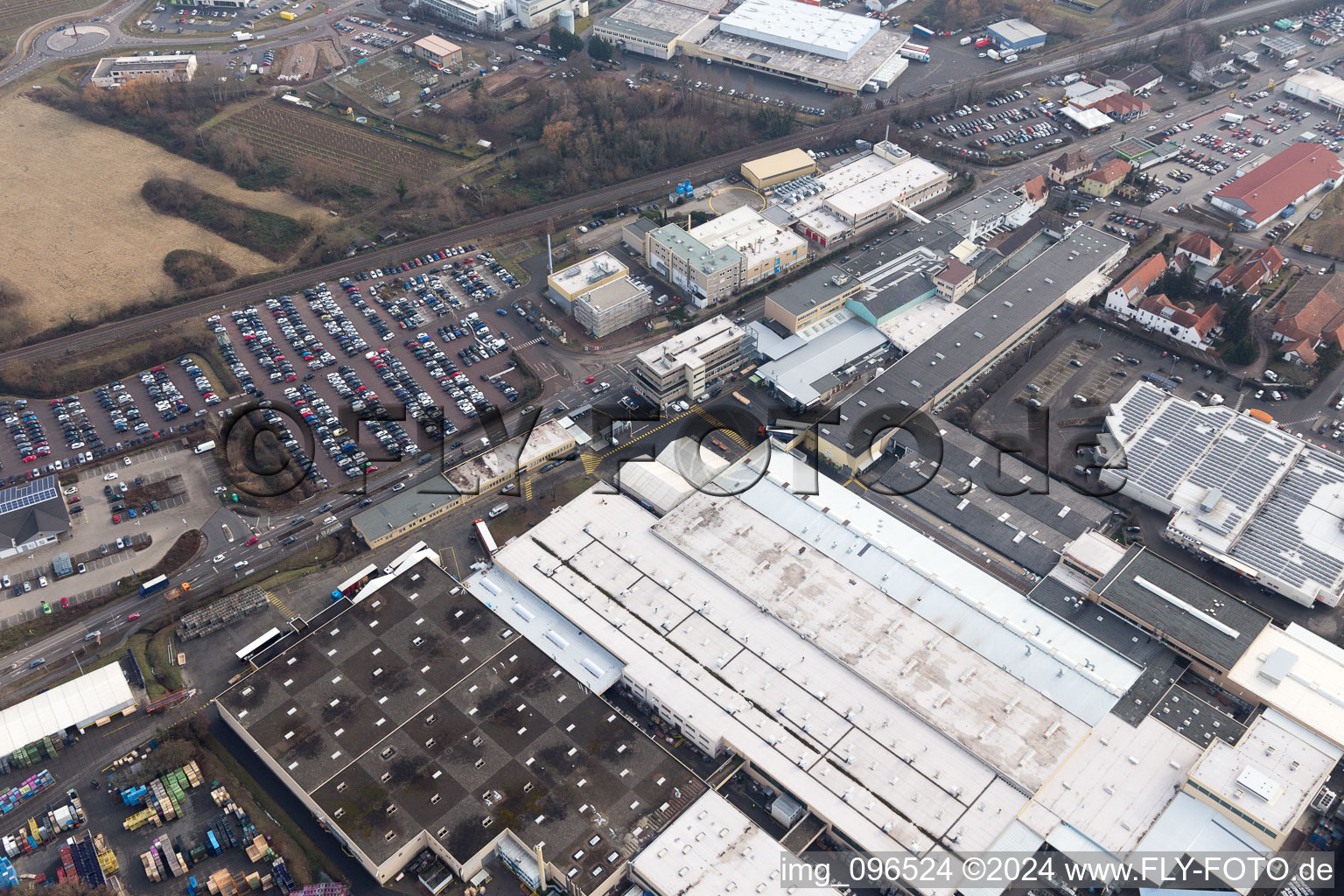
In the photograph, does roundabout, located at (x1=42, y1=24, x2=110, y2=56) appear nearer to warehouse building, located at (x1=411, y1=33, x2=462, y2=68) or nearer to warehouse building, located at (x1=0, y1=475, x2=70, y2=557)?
warehouse building, located at (x1=411, y1=33, x2=462, y2=68)

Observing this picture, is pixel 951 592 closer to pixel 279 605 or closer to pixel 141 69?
pixel 279 605

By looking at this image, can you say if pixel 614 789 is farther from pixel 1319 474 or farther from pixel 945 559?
pixel 1319 474

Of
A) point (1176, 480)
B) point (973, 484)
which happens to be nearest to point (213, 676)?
point (973, 484)

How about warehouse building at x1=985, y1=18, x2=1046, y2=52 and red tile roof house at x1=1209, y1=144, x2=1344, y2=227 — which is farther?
warehouse building at x1=985, y1=18, x2=1046, y2=52

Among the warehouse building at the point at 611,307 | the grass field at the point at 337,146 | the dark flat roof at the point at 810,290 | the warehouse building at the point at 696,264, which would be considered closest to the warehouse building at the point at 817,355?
the dark flat roof at the point at 810,290

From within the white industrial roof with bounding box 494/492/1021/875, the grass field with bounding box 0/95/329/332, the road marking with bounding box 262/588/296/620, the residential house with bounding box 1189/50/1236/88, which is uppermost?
the residential house with bounding box 1189/50/1236/88

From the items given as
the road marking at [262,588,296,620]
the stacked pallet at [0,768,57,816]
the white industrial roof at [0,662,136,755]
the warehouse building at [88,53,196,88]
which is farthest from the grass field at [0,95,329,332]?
the stacked pallet at [0,768,57,816]

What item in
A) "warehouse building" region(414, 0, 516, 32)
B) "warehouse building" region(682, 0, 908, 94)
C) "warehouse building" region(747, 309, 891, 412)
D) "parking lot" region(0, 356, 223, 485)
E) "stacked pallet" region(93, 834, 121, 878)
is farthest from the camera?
"warehouse building" region(414, 0, 516, 32)

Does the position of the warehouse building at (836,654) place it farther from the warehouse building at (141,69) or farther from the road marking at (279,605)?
the warehouse building at (141,69)
